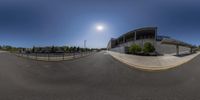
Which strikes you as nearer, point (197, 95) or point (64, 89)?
point (197, 95)

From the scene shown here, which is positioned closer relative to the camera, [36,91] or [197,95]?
[197,95]

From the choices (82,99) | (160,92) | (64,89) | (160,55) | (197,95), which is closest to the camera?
(82,99)

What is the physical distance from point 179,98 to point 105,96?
2.29m

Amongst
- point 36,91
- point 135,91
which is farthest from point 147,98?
point 36,91

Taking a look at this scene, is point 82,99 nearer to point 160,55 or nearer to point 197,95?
point 197,95

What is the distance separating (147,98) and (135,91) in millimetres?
715

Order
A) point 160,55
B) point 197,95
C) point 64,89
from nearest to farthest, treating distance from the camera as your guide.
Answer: point 197,95 < point 64,89 < point 160,55

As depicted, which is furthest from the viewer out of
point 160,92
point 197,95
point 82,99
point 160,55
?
point 160,55

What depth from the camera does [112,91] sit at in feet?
16.6

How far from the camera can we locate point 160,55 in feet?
64.7

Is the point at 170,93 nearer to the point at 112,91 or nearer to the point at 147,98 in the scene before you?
the point at 147,98

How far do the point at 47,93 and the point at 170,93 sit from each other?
4207 millimetres

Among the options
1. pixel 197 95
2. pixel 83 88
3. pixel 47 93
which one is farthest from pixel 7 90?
pixel 197 95

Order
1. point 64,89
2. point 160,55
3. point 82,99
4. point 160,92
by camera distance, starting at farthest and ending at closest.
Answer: point 160,55, point 64,89, point 160,92, point 82,99
